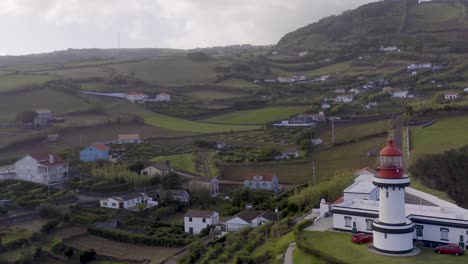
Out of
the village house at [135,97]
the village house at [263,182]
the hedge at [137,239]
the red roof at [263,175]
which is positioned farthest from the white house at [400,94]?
the hedge at [137,239]

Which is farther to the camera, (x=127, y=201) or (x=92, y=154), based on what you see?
(x=92, y=154)

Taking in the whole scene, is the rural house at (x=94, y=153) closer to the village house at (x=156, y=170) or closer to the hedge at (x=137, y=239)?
the village house at (x=156, y=170)

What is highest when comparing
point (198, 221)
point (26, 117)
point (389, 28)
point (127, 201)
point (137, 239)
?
point (389, 28)

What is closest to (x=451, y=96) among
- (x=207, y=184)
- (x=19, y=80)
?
(x=207, y=184)

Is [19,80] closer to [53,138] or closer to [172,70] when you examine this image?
[53,138]

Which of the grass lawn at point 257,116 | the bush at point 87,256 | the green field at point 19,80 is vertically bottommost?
the bush at point 87,256

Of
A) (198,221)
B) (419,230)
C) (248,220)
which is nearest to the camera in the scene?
(419,230)
